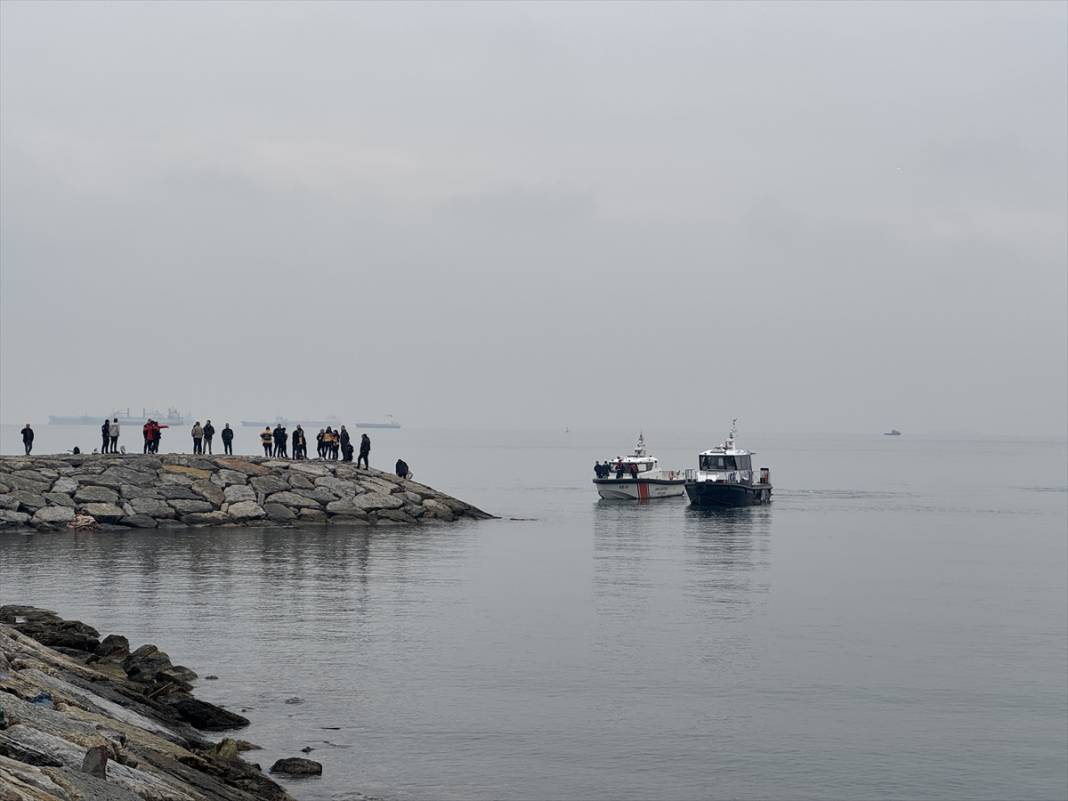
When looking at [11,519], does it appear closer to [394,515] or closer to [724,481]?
[394,515]

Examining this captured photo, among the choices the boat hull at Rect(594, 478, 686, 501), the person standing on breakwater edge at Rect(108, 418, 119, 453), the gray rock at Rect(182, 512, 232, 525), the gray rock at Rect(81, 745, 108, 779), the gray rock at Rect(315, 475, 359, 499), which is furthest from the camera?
the boat hull at Rect(594, 478, 686, 501)

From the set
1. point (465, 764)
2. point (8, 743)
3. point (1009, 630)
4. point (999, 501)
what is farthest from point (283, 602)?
point (999, 501)

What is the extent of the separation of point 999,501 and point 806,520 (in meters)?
39.4

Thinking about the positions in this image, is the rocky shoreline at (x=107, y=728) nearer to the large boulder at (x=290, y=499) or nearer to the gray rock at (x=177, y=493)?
the gray rock at (x=177, y=493)

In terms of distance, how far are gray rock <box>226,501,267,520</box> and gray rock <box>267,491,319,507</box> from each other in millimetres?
1028

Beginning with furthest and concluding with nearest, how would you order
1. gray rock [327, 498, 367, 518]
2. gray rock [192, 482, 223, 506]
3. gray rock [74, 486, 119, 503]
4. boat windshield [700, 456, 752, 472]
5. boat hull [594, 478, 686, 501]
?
boat hull [594, 478, 686, 501] < boat windshield [700, 456, 752, 472] < gray rock [327, 498, 367, 518] < gray rock [192, 482, 223, 506] < gray rock [74, 486, 119, 503]

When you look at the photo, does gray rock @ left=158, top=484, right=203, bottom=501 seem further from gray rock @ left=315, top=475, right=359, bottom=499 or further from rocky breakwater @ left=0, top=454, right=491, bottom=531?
gray rock @ left=315, top=475, right=359, bottom=499

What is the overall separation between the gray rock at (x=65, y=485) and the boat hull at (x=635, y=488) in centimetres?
4256

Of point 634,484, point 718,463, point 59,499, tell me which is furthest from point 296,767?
point 634,484

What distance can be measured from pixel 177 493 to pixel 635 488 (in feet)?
135

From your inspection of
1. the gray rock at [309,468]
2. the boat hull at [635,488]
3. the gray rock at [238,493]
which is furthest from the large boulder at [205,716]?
the boat hull at [635,488]

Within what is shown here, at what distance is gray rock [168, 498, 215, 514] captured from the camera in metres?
54.2

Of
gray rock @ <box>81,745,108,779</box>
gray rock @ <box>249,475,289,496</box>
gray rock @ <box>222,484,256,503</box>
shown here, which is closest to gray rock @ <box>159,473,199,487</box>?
gray rock @ <box>222,484,256,503</box>

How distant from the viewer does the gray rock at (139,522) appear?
52.2m
